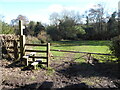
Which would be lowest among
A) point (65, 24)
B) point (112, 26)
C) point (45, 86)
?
point (45, 86)

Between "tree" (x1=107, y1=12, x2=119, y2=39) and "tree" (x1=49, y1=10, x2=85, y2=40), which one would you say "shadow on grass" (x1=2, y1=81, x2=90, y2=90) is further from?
"tree" (x1=107, y1=12, x2=119, y2=39)

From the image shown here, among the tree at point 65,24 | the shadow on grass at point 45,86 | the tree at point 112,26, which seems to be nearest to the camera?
the shadow on grass at point 45,86

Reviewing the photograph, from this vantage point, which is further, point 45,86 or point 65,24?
point 65,24

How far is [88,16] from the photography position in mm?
31922

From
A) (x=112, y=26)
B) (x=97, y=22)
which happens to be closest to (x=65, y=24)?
(x=97, y=22)

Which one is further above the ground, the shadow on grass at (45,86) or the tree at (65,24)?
the tree at (65,24)

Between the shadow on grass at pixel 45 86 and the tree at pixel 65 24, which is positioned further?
the tree at pixel 65 24

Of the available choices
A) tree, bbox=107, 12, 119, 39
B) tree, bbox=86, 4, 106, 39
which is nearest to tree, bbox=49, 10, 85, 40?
tree, bbox=86, 4, 106, 39

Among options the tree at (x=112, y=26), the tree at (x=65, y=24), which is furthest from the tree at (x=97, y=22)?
the tree at (x=65, y=24)

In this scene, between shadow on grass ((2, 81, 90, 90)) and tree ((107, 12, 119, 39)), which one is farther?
tree ((107, 12, 119, 39))

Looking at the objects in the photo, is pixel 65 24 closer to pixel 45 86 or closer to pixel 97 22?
pixel 97 22

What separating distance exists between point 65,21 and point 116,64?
942 inches

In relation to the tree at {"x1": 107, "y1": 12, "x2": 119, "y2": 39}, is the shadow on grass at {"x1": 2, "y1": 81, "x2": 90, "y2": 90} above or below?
below

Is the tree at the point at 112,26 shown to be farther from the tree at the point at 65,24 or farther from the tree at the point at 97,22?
the tree at the point at 65,24
